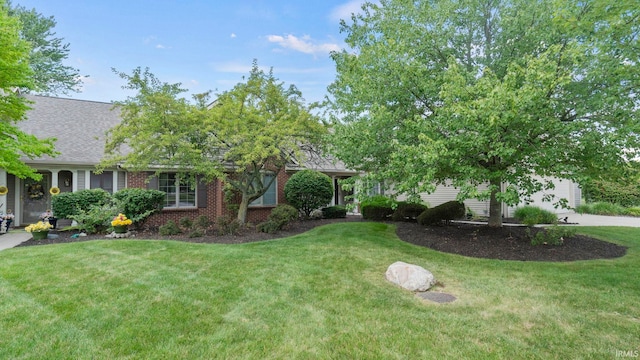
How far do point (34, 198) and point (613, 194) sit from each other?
27.8 meters

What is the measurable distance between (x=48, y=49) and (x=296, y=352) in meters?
26.9

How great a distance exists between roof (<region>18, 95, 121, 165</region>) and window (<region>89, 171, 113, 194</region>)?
24.8 inches

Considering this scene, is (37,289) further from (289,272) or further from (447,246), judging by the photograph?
(447,246)

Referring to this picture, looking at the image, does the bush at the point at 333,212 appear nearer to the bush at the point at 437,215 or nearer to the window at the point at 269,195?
the window at the point at 269,195

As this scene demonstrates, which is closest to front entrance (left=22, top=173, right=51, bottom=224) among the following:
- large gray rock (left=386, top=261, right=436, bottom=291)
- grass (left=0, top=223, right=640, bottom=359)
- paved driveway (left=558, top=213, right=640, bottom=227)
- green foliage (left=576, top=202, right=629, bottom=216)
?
grass (left=0, top=223, right=640, bottom=359)

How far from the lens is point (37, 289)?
4812mm

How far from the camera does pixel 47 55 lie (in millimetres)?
20906

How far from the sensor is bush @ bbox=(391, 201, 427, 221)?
43.9ft

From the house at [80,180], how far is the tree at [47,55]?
27.4 feet

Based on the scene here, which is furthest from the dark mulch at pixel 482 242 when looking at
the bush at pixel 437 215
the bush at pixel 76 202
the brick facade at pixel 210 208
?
the brick facade at pixel 210 208

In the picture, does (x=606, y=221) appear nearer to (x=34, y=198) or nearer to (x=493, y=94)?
(x=493, y=94)

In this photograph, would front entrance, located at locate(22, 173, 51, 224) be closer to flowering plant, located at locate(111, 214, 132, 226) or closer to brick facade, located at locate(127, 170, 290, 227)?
brick facade, located at locate(127, 170, 290, 227)

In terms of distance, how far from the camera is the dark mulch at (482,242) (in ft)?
24.6

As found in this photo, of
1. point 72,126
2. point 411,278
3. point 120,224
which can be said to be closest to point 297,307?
point 411,278
